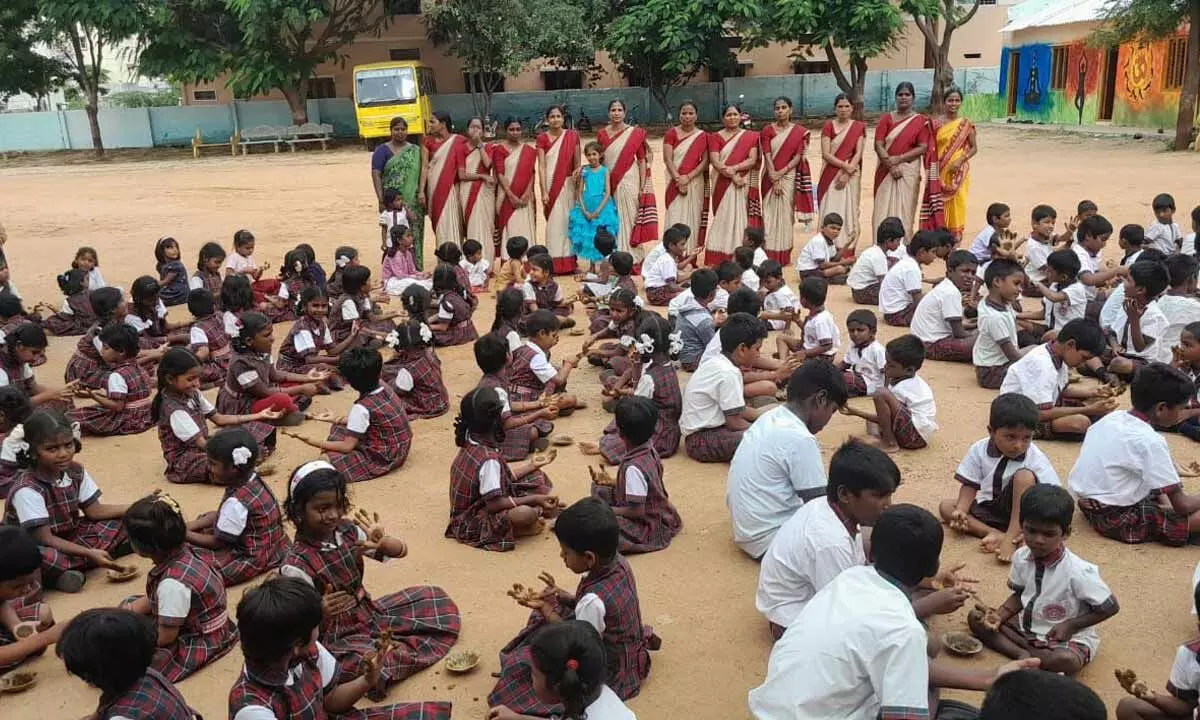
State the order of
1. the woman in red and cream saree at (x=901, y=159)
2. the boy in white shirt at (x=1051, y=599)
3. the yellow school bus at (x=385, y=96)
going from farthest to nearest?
the yellow school bus at (x=385, y=96), the woman in red and cream saree at (x=901, y=159), the boy in white shirt at (x=1051, y=599)

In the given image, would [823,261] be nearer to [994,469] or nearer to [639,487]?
[994,469]

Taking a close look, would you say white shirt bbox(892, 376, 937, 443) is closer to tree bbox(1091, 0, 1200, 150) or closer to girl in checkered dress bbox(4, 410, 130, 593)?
girl in checkered dress bbox(4, 410, 130, 593)

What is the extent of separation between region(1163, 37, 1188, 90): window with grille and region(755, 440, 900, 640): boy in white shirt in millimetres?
23412

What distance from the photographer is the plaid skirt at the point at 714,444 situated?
5125 mm

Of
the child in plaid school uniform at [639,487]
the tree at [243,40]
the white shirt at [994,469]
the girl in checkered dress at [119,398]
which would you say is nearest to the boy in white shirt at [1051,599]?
the white shirt at [994,469]

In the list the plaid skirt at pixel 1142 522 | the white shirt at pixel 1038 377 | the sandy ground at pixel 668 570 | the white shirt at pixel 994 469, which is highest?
the white shirt at pixel 1038 377

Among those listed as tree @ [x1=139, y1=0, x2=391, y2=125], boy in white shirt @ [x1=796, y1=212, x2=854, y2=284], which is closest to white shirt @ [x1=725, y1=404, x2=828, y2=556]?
boy in white shirt @ [x1=796, y1=212, x2=854, y2=284]

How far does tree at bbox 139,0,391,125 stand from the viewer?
24594 millimetres

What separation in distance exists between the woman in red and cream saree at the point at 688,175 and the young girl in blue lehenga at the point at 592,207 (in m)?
0.70

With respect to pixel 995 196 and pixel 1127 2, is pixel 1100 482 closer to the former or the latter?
pixel 995 196

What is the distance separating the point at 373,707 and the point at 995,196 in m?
13.1

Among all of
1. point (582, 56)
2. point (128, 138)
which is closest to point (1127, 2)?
point (582, 56)

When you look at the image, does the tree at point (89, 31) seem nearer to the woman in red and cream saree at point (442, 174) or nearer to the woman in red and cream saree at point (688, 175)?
the woman in red and cream saree at point (442, 174)

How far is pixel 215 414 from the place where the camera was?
17.4 ft
